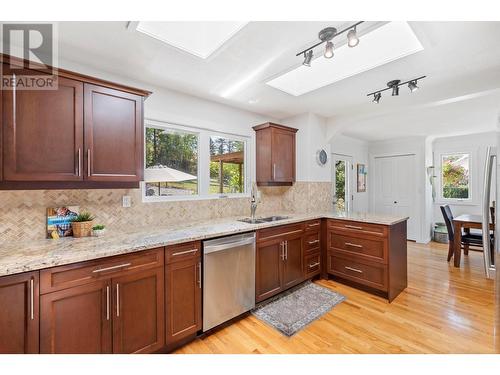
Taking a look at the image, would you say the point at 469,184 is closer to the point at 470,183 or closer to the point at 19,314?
the point at 470,183

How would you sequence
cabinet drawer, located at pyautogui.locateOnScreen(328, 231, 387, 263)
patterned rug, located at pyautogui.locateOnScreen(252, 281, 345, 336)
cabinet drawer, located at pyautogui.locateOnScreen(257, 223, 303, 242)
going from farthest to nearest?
1. cabinet drawer, located at pyautogui.locateOnScreen(328, 231, 387, 263)
2. cabinet drawer, located at pyautogui.locateOnScreen(257, 223, 303, 242)
3. patterned rug, located at pyautogui.locateOnScreen(252, 281, 345, 336)

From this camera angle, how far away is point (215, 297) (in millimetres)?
2133

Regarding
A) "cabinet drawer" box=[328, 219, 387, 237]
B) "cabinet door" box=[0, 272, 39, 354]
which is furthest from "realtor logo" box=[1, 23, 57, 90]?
"cabinet drawer" box=[328, 219, 387, 237]

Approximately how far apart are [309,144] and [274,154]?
67 cm

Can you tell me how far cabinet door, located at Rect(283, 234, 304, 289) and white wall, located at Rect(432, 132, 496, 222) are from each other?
15.1ft

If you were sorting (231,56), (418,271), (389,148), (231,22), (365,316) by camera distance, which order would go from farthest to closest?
(389,148)
(418,271)
(365,316)
(231,56)
(231,22)

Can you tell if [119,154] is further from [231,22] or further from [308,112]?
[308,112]

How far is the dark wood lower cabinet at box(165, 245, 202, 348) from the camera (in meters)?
1.85

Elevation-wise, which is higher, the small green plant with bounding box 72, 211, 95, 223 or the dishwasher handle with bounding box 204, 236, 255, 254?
the small green plant with bounding box 72, 211, 95, 223

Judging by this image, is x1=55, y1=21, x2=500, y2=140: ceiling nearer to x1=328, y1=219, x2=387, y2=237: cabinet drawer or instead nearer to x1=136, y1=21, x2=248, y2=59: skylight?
x1=136, y1=21, x2=248, y2=59: skylight

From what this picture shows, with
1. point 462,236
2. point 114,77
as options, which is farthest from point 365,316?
point 114,77

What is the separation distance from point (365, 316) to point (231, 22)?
2.89m

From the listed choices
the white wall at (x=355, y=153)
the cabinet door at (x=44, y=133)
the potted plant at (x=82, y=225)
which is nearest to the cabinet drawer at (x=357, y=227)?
the white wall at (x=355, y=153)

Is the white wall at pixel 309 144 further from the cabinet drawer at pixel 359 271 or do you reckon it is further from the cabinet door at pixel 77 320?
the cabinet door at pixel 77 320
